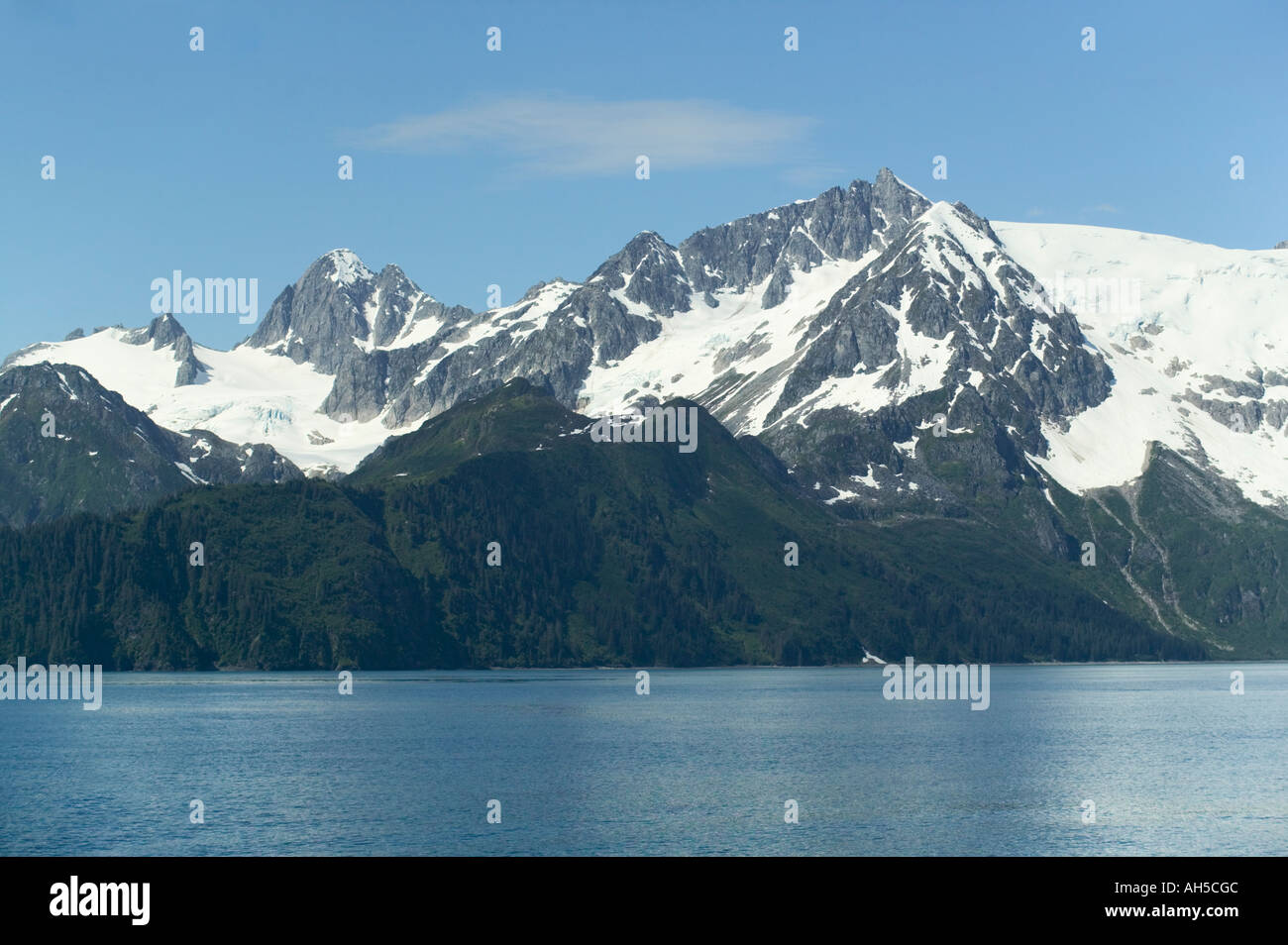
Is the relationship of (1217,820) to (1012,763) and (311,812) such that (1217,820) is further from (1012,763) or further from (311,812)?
(311,812)

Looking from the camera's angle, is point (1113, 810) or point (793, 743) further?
point (793, 743)

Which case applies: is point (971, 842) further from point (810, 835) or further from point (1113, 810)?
point (1113, 810)

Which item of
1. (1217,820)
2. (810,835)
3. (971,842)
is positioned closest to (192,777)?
(810,835)

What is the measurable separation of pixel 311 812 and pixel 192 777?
94.5 ft

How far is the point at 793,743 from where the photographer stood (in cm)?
19825
